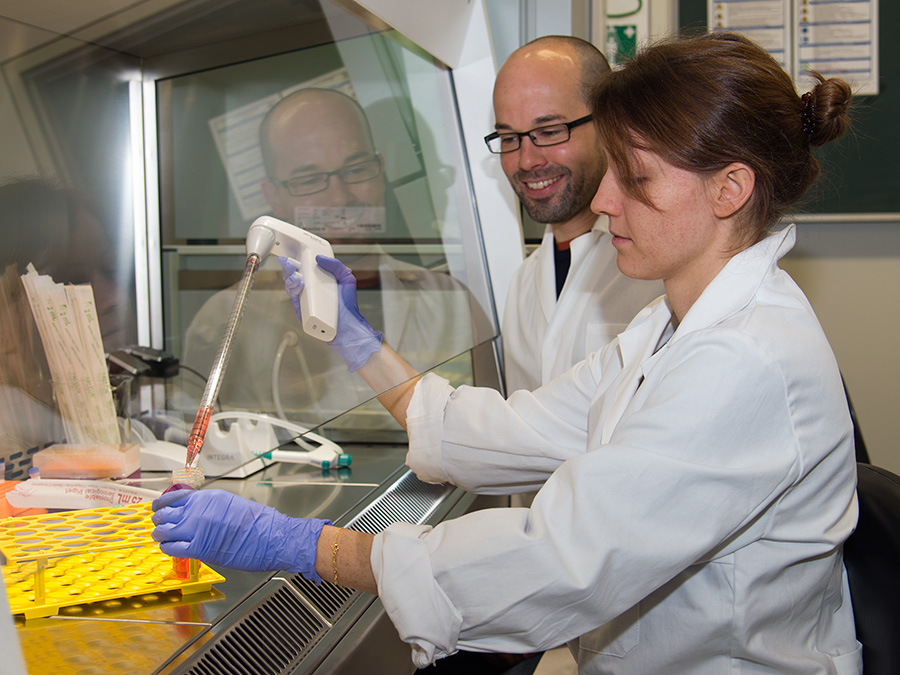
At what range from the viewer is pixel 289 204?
4.06 feet

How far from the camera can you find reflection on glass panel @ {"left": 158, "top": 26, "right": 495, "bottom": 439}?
1.16 metres

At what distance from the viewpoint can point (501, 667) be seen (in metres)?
1.44

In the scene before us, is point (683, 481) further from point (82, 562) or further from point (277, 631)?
point (82, 562)

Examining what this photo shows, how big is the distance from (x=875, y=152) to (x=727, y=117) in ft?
5.51

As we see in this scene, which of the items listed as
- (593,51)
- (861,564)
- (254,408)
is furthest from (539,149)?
(861,564)

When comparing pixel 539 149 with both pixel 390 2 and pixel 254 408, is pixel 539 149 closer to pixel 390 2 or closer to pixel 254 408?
pixel 390 2

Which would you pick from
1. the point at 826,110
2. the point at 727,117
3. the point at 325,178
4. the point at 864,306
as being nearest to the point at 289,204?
the point at 325,178

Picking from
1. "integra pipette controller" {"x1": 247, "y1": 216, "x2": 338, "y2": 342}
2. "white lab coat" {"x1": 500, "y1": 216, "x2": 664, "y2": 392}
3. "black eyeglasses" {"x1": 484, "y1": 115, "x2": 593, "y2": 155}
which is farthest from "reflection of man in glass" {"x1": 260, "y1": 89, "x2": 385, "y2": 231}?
"white lab coat" {"x1": 500, "y1": 216, "x2": 664, "y2": 392}

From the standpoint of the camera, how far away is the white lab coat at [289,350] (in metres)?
1.09

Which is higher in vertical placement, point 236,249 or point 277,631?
point 236,249

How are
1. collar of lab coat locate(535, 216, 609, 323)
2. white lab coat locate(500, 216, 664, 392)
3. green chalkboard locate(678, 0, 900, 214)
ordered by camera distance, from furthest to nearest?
green chalkboard locate(678, 0, 900, 214)
collar of lab coat locate(535, 216, 609, 323)
white lab coat locate(500, 216, 664, 392)

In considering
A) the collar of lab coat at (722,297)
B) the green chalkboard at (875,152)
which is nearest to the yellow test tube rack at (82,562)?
the collar of lab coat at (722,297)

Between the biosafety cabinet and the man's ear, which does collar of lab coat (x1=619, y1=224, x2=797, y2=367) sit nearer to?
the man's ear

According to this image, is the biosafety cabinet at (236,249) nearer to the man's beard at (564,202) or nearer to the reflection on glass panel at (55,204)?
the reflection on glass panel at (55,204)
